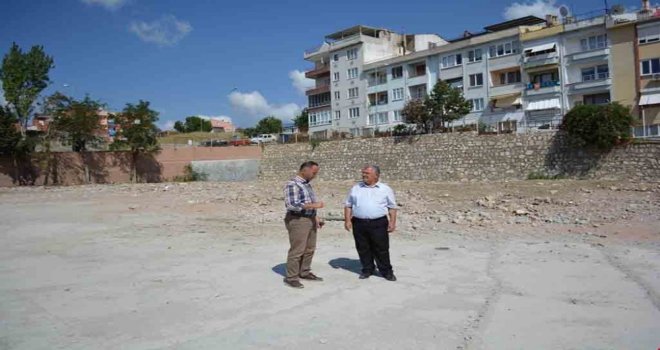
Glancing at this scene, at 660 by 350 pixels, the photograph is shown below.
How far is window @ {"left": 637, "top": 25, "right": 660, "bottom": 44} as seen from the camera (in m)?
35.2

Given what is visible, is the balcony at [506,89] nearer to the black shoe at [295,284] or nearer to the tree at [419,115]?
the tree at [419,115]

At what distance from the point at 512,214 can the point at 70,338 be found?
13.3 metres

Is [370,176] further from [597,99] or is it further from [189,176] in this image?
[189,176]

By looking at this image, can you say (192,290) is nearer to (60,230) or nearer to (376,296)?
(376,296)

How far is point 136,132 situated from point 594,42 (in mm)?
36559

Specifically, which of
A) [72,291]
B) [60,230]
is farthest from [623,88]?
[72,291]

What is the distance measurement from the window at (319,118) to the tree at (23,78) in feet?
101

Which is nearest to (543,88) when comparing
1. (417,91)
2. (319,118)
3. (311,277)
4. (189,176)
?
(417,91)

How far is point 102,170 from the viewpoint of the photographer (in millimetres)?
44188

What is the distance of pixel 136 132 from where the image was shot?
4444cm

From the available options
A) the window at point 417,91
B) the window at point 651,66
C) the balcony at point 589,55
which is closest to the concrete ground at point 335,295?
the window at point 651,66

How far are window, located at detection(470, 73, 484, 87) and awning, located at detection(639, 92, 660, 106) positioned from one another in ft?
44.3

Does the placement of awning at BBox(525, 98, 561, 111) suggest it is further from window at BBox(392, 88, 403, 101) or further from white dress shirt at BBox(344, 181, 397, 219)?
white dress shirt at BBox(344, 181, 397, 219)

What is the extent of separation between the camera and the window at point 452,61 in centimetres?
4816
